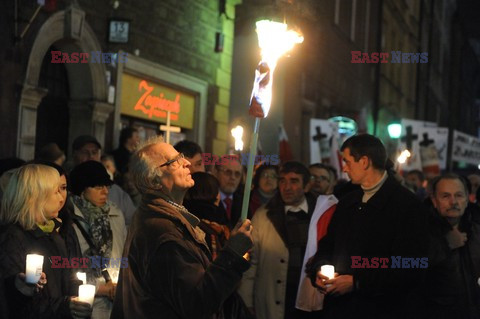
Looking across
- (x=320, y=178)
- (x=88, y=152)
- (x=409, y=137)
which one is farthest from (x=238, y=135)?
Result: (x=409, y=137)

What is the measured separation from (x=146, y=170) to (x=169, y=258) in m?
0.54

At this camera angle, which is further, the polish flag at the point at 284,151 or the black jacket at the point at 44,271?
the polish flag at the point at 284,151

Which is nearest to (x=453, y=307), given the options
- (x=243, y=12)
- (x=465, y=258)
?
(x=465, y=258)

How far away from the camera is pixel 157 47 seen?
1345 cm

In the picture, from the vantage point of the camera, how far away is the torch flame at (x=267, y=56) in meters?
4.16

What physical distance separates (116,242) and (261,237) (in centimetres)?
122

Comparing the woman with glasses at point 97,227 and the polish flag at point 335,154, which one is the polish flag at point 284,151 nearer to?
the polish flag at point 335,154

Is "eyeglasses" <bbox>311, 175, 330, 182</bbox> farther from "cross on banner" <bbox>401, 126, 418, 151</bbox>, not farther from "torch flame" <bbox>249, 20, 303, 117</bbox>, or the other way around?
"cross on banner" <bbox>401, 126, 418, 151</bbox>

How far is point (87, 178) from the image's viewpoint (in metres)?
6.42

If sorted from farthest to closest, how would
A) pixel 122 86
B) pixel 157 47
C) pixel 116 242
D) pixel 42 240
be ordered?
pixel 157 47
pixel 122 86
pixel 116 242
pixel 42 240

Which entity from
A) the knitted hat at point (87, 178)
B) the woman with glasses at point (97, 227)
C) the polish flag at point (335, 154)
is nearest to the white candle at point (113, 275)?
the woman with glasses at point (97, 227)

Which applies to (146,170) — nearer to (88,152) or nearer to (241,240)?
(241,240)

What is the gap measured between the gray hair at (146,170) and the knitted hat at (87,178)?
2.21 metres

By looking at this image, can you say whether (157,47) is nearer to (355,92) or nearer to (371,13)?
(355,92)
